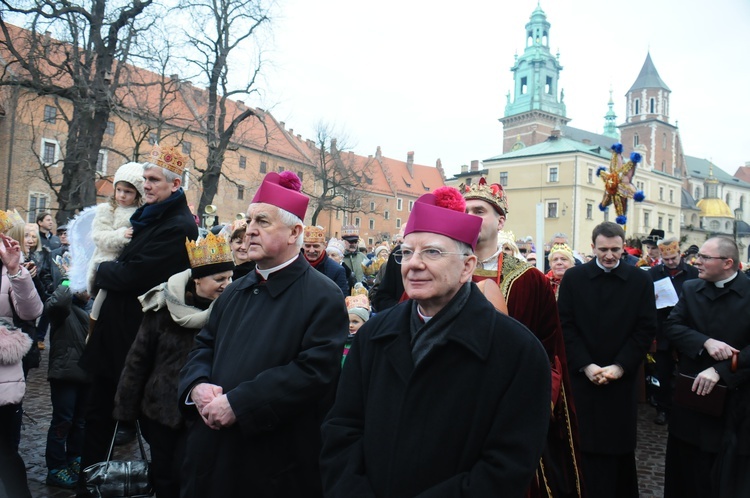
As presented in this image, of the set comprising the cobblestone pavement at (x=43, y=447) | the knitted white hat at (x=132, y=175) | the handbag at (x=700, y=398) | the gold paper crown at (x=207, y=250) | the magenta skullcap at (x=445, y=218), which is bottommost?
the cobblestone pavement at (x=43, y=447)

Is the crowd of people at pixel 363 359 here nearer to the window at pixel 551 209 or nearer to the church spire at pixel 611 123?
the window at pixel 551 209

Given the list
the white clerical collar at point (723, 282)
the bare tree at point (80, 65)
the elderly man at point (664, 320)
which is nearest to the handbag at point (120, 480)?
the white clerical collar at point (723, 282)

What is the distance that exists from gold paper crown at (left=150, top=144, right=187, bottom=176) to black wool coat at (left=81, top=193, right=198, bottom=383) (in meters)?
0.36

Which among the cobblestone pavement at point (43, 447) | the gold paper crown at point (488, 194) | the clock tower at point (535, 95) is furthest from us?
the clock tower at point (535, 95)

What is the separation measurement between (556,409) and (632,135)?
3811 inches

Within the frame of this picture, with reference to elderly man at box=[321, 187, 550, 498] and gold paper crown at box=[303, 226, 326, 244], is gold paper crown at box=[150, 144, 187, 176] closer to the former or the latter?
gold paper crown at box=[303, 226, 326, 244]

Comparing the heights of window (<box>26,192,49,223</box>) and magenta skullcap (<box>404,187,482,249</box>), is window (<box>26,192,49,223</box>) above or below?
above


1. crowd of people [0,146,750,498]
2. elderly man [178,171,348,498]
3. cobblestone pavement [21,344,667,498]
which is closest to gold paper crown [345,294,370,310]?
crowd of people [0,146,750,498]

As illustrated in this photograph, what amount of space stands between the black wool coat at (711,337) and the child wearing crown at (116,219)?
451 centimetres

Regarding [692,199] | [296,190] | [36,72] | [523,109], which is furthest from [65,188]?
[692,199]

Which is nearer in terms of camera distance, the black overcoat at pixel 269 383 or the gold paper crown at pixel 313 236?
the black overcoat at pixel 269 383

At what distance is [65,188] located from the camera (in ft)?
54.2

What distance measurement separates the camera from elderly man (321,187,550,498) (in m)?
2.11

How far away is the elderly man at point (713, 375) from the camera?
4.37m
